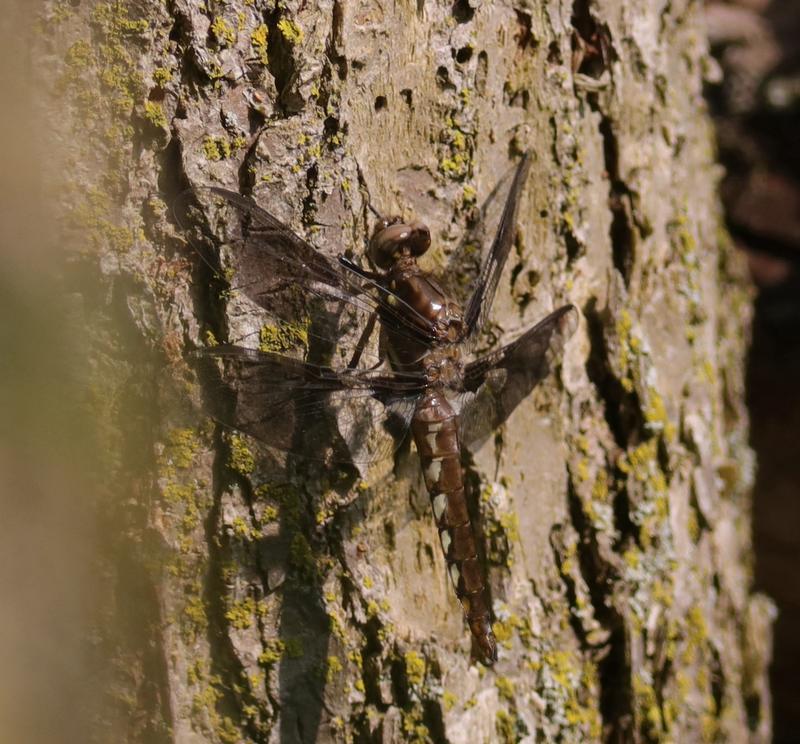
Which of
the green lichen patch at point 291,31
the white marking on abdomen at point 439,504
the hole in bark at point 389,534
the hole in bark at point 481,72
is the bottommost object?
the hole in bark at point 389,534

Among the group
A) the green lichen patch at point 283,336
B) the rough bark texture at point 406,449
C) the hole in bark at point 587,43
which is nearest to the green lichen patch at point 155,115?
the rough bark texture at point 406,449

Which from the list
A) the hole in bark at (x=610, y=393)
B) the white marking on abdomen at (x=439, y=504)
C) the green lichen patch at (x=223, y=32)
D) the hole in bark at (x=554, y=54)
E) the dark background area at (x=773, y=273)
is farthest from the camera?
the dark background area at (x=773, y=273)

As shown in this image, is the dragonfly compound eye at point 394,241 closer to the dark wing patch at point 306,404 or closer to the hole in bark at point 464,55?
the dark wing patch at point 306,404

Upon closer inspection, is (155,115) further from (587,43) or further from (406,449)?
(587,43)

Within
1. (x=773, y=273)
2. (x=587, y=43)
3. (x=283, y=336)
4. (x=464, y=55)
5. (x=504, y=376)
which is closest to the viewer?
(x=283, y=336)

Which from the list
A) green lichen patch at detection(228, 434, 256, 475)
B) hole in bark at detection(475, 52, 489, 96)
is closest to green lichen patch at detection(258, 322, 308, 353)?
green lichen patch at detection(228, 434, 256, 475)

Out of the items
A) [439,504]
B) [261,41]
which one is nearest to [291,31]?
[261,41]
